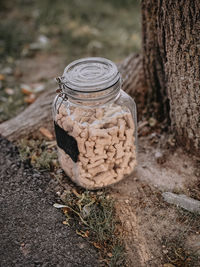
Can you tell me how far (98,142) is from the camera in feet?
6.56

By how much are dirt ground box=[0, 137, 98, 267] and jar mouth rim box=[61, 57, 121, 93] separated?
Answer: 734mm

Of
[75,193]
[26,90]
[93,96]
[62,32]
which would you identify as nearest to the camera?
[93,96]

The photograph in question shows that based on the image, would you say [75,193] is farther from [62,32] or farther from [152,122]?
[62,32]

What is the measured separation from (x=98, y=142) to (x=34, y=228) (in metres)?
0.65

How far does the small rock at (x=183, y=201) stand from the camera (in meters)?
2.11

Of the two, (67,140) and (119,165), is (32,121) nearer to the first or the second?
(67,140)

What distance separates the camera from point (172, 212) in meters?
2.13

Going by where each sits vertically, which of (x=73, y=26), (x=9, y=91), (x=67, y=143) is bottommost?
(x=9, y=91)

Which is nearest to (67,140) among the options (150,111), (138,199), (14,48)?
(138,199)

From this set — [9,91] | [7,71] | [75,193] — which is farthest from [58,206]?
[7,71]

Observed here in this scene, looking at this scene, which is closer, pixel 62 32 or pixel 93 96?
pixel 93 96

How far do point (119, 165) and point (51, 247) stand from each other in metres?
0.68

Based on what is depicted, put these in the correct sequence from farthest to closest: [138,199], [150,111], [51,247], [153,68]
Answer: [150,111] → [153,68] → [138,199] → [51,247]

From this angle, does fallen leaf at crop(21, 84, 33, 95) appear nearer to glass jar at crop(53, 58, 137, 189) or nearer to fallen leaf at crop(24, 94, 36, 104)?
fallen leaf at crop(24, 94, 36, 104)
